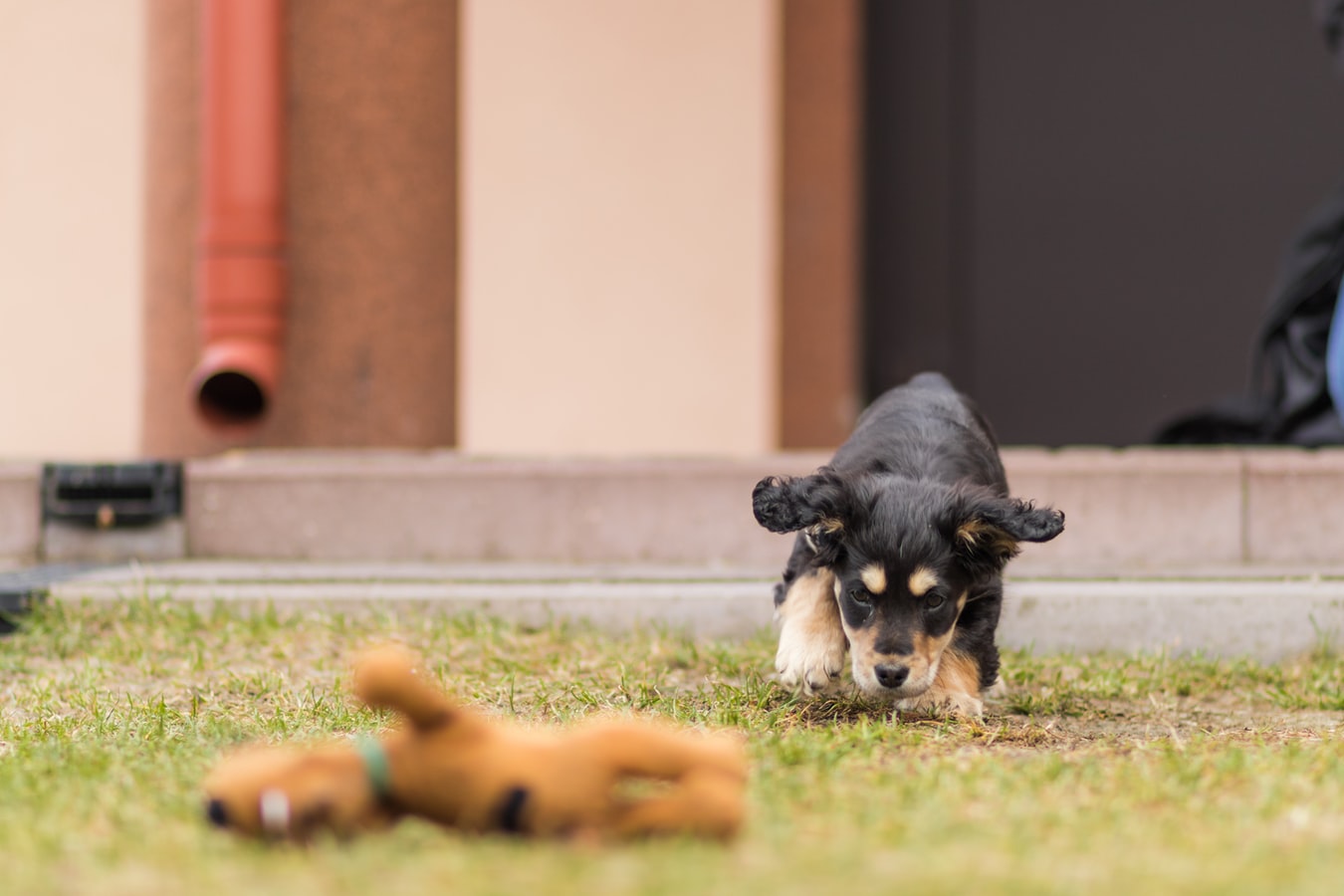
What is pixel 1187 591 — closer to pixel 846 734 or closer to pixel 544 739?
pixel 846 734

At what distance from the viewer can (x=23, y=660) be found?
13.0ft

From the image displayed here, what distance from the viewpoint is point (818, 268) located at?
721 cm

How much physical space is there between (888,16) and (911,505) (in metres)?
4.48

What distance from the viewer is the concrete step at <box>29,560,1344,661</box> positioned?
168 inches

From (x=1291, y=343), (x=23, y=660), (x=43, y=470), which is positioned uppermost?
(x=1291, y=343)

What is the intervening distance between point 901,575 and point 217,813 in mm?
1640

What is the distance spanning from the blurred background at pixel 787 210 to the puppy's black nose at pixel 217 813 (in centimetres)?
460

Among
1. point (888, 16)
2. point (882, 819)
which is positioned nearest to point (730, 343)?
point (888, 16)

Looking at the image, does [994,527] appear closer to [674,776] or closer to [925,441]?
[925,441]

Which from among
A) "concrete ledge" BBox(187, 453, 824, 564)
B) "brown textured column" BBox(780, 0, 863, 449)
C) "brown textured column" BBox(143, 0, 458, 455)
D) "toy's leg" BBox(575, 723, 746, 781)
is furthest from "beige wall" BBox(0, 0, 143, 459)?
"toy's leg" BBox(575, 723, 746, 781)

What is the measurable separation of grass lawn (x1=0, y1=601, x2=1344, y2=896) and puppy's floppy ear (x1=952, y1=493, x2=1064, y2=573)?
357 millimetres

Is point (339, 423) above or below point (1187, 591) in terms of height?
above

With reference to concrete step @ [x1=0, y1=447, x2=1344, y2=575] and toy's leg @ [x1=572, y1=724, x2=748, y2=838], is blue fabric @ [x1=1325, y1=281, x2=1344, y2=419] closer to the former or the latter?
concrete step @ [x1=0, y1=447, x2=1344, y2=575]

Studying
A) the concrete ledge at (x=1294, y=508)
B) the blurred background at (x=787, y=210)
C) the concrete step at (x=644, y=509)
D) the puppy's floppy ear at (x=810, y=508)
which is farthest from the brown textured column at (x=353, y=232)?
the concrete ledge at (x=1294, y=508)
